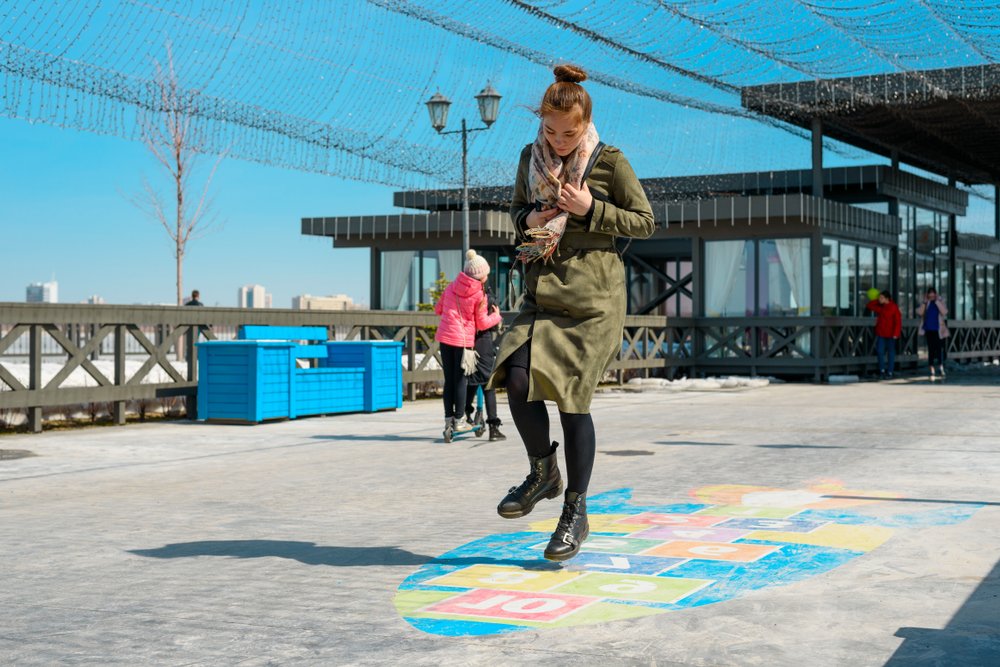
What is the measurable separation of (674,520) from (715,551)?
0.88 m

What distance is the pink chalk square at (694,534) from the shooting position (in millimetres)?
5660

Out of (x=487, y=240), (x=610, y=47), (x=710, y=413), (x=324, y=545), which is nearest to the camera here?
(x=324, y=545)

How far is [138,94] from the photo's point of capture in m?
13.6

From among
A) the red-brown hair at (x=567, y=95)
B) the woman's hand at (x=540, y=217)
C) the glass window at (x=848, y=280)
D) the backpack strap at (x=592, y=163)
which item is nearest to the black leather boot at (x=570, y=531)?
the woman's hand at (x=540, y=217)

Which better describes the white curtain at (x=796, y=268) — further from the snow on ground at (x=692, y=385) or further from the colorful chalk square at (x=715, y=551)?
the colorful chalk square at (x=715, y=551)

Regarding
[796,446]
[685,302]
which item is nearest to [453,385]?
[796,446]

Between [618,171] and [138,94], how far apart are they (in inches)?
387

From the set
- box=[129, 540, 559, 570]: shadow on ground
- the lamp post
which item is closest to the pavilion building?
the lamp post

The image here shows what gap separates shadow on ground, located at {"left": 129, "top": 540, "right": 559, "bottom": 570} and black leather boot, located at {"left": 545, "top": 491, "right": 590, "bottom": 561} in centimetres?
14

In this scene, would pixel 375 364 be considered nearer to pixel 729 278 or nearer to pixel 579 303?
pixel 579 303

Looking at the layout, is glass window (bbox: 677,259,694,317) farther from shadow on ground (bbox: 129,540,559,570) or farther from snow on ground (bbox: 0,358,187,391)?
shadow on ground (bbox: 129,540,559,570)

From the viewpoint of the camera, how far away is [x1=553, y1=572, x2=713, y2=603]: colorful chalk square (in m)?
4.43

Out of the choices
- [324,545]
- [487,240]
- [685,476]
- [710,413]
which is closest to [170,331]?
[710,413]

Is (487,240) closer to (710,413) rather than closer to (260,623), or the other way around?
(710,413)
